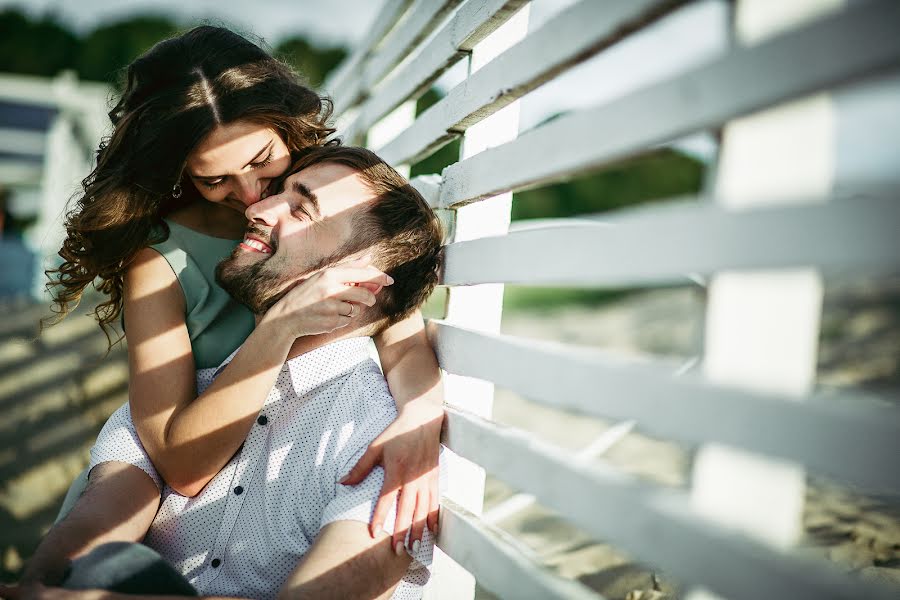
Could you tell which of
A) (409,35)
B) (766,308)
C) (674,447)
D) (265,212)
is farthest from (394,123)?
(674,447)

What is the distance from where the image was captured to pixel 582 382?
1.22m

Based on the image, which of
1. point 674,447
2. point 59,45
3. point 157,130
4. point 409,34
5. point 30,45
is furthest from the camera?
point 59,45

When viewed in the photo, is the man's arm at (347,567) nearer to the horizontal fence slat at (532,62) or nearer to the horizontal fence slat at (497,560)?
the horizontal fence slat at (497,560)

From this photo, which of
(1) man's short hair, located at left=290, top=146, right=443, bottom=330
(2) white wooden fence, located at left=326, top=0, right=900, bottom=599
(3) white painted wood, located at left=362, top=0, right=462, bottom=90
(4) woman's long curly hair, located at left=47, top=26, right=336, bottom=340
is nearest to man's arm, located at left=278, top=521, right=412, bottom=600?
(2) white wooden fence, located at left=326, top=0, right=900, bottom=599

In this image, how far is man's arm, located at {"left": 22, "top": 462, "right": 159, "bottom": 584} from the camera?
68.9 inches

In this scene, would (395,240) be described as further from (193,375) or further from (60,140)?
(60,140)

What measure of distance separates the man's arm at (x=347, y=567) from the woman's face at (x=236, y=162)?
1.21 meters

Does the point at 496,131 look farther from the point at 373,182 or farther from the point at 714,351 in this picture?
the point at 714,351

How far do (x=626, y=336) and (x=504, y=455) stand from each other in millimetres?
11762

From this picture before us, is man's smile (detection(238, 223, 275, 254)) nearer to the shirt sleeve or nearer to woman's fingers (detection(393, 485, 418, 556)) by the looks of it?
the shirt sleeve

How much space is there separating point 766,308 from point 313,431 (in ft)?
4.61

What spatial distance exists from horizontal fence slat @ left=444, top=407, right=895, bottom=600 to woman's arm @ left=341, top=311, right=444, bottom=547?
32cm

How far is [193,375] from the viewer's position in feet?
6.84

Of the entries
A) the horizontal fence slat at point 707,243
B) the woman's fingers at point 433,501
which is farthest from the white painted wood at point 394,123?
the horizontal fence slat at point 707,243
